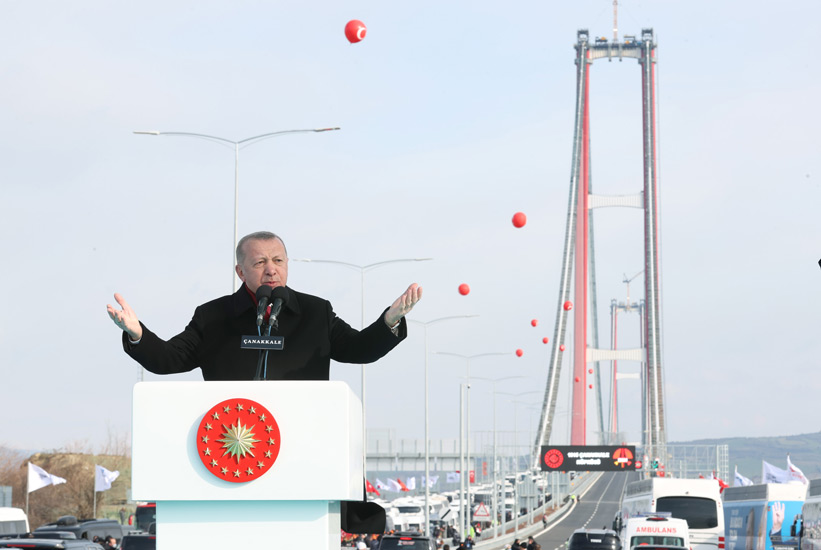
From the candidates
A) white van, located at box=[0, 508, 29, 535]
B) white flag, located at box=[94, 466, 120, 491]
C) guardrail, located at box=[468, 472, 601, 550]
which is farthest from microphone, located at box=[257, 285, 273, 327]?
white flag, located at box=[94, 466, 120, 491]

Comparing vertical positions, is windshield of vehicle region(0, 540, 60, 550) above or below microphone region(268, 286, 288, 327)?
below

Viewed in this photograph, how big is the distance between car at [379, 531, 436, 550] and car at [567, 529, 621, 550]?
4.09 metres

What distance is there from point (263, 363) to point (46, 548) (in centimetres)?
1173

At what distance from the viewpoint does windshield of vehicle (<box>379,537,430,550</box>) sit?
2895cm

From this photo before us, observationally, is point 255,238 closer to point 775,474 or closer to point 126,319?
point 126,319

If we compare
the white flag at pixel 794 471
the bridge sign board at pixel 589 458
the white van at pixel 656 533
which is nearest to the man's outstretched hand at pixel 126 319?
the white van at pixel 656 533

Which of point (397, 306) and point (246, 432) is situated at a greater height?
point (397, 306)

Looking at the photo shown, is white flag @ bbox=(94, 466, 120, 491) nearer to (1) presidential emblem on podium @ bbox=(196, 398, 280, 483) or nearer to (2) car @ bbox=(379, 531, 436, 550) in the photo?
(2) car @ bbox=(379, 531, 436, 550)

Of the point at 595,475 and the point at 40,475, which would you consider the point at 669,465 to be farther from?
the point at 595,475

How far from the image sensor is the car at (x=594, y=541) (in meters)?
32.2

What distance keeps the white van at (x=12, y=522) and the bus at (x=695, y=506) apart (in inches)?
626

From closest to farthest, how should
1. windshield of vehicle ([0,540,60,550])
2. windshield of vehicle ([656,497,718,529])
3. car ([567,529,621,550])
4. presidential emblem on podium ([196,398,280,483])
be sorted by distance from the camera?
presidential emblem on podium ([196,398,280,483]) < windshield of vehicle ([0,540,60,550]) < car ([567,529,621,550]) < windshield of vehicle ([656,497,718,529])

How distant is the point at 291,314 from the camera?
4.55 meters

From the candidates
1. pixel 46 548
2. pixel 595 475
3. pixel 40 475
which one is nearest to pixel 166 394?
pixel 46 548
